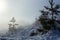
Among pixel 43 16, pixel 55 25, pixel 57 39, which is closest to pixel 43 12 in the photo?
pixel 43 16

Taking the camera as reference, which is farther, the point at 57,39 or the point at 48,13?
the point at 48,13

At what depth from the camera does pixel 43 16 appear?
166 feet

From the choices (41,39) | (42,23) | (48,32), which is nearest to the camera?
(41,39)

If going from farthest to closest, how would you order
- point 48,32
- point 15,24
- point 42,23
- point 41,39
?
1. point 15,24
2. point 42,23
3. point 48,32
4. point 41,39

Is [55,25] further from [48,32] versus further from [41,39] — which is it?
[41,39]

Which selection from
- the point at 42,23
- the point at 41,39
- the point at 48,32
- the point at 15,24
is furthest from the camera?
the point at 15,24

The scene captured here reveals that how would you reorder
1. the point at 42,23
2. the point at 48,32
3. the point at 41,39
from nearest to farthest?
the point at 41,39 < the point at 48,32 < the point at 42,23

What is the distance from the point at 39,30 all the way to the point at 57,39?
9497 millimetres

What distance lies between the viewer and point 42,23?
163 feet

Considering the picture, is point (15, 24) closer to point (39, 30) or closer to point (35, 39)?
point (39, 30)

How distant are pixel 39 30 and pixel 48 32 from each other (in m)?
3.86

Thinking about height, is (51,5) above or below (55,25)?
above

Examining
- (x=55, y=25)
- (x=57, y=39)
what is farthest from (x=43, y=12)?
(x=57, y=39)

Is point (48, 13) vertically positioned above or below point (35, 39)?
above
